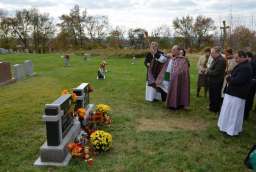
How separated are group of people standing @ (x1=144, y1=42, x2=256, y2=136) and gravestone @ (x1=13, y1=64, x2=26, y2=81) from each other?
766 centimetres

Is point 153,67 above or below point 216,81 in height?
above

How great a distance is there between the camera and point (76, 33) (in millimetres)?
47812

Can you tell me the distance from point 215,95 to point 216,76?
0.57m

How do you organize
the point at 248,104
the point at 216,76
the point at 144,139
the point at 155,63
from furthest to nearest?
the point at 155,63 → the point at 216,76 → the point at 248,104 → the point at 144,139

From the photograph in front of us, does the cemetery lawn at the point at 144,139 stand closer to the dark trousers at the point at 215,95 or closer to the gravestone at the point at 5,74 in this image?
the dark trousers at the point at 215,95

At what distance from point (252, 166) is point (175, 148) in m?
2.31

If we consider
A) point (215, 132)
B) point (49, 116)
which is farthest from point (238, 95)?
point (49, 116)

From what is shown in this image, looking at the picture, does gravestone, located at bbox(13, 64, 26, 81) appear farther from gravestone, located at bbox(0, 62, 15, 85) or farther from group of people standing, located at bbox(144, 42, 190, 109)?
group of people standing, located at bbox(144, 42, 190, 109)

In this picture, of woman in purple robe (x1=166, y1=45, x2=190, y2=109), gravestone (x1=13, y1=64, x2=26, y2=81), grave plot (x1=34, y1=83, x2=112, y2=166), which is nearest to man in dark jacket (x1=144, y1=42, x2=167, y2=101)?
woman in purple robe (x1=166, y1=45, x2=190, y2=109)

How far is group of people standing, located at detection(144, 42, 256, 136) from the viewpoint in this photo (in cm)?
622

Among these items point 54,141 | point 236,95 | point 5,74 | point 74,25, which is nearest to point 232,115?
point 236,95

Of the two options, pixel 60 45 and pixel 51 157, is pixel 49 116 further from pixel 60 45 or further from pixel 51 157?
pixel 60 45

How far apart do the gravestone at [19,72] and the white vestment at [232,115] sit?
1087 centimetres

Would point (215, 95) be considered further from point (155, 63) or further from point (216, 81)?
point (155, 63)
